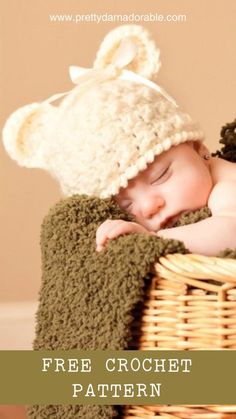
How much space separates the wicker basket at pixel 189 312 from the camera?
0.70 meters

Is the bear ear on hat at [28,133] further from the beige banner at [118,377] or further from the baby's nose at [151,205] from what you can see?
the beige banner at [118,377]

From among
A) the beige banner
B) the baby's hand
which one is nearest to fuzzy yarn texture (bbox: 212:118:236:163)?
the baby's hand

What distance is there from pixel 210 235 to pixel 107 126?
0.68ft

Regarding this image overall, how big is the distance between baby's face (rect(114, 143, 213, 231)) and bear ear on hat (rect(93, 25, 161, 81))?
0.18m

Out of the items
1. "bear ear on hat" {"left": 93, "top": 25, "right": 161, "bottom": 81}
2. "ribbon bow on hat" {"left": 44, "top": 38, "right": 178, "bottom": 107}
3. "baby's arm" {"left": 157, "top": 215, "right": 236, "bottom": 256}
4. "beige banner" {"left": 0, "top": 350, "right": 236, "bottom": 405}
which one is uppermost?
"bear ear on hat" {"left": 93, "top": 25, "right": 161, "bottom": 81}

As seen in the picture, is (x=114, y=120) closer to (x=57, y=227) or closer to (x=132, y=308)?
(x=57, y=227)

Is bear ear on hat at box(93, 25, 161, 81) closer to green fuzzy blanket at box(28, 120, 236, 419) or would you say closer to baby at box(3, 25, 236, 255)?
baby at box(3, 25, 236, 255)

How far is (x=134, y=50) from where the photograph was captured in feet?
3.47

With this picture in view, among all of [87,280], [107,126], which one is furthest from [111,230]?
[107,126]

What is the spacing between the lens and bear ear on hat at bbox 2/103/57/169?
106 centimetres

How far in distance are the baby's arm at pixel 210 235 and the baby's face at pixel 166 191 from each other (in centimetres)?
8

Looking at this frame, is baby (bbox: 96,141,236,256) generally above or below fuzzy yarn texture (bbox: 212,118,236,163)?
below

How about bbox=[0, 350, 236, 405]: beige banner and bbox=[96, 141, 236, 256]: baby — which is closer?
bbox=[0, 350, 236, 405]: beige banner

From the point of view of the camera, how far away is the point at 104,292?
784mm
